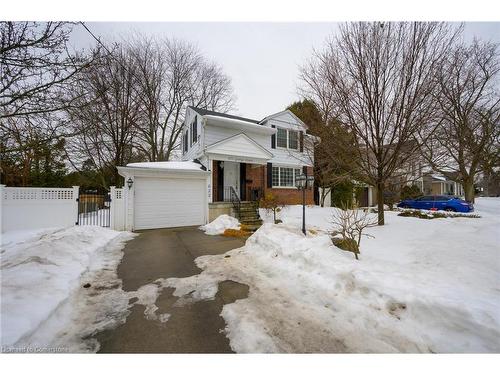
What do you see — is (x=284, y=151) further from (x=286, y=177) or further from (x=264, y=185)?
(x=264, y=185)

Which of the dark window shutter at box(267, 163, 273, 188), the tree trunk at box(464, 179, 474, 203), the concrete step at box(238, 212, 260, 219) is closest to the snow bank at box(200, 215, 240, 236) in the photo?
the concrete step at box(238, 212, 260, 219)

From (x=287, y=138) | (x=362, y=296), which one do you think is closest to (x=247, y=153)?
(x=287, y=138)

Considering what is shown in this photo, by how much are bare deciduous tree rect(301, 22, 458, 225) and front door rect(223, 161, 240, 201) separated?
6.60 m

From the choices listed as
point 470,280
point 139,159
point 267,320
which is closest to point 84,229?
point 267,320

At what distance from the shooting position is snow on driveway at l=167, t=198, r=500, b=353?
2.13 metres

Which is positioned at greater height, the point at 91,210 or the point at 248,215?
the point at 91,210

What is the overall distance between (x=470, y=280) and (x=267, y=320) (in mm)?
3090

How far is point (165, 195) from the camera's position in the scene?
384 inches

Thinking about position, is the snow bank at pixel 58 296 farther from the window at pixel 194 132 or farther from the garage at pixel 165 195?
the window at pixel 194 132

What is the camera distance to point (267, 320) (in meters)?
2.52

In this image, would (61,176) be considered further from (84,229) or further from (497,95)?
(497,95)

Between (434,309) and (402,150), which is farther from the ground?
(402,150)

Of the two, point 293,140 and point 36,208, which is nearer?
point 36,208

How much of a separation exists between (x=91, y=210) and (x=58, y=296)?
780cm
